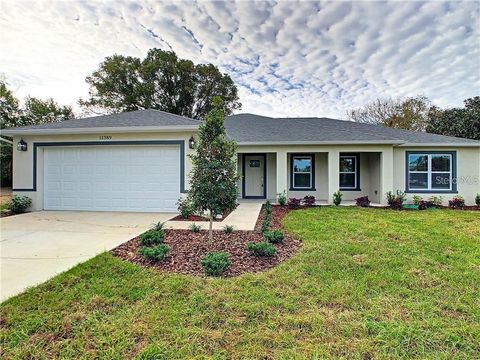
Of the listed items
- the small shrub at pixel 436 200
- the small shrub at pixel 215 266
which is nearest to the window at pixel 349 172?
the small shrub at pixel 436 200

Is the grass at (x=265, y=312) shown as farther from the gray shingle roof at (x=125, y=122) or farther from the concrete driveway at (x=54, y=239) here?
the gray shingle roof at (x=125, y=122)

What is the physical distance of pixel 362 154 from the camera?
42.1 ft

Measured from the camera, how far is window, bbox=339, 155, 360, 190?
12805 millimetres

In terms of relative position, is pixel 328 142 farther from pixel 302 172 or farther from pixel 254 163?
pixel 254 163

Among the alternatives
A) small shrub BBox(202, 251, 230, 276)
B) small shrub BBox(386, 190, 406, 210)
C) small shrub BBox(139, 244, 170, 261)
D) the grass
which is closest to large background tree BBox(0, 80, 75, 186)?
small shrub BBox(139, 244, 170, 261)

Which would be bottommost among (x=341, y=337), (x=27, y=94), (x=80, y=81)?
(x=341, y=337)

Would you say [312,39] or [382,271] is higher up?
[312,39]

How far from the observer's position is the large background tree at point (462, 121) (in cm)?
1802

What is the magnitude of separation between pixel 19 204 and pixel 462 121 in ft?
86.3

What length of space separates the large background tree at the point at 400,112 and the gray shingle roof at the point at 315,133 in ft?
48.0

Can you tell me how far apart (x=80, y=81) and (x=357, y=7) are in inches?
960

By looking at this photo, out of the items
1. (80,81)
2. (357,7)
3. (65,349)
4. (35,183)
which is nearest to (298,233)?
(65,349)

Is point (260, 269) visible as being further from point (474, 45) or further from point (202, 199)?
point (474, 45)

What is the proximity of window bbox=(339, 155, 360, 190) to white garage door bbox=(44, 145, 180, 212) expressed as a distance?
838 cm
